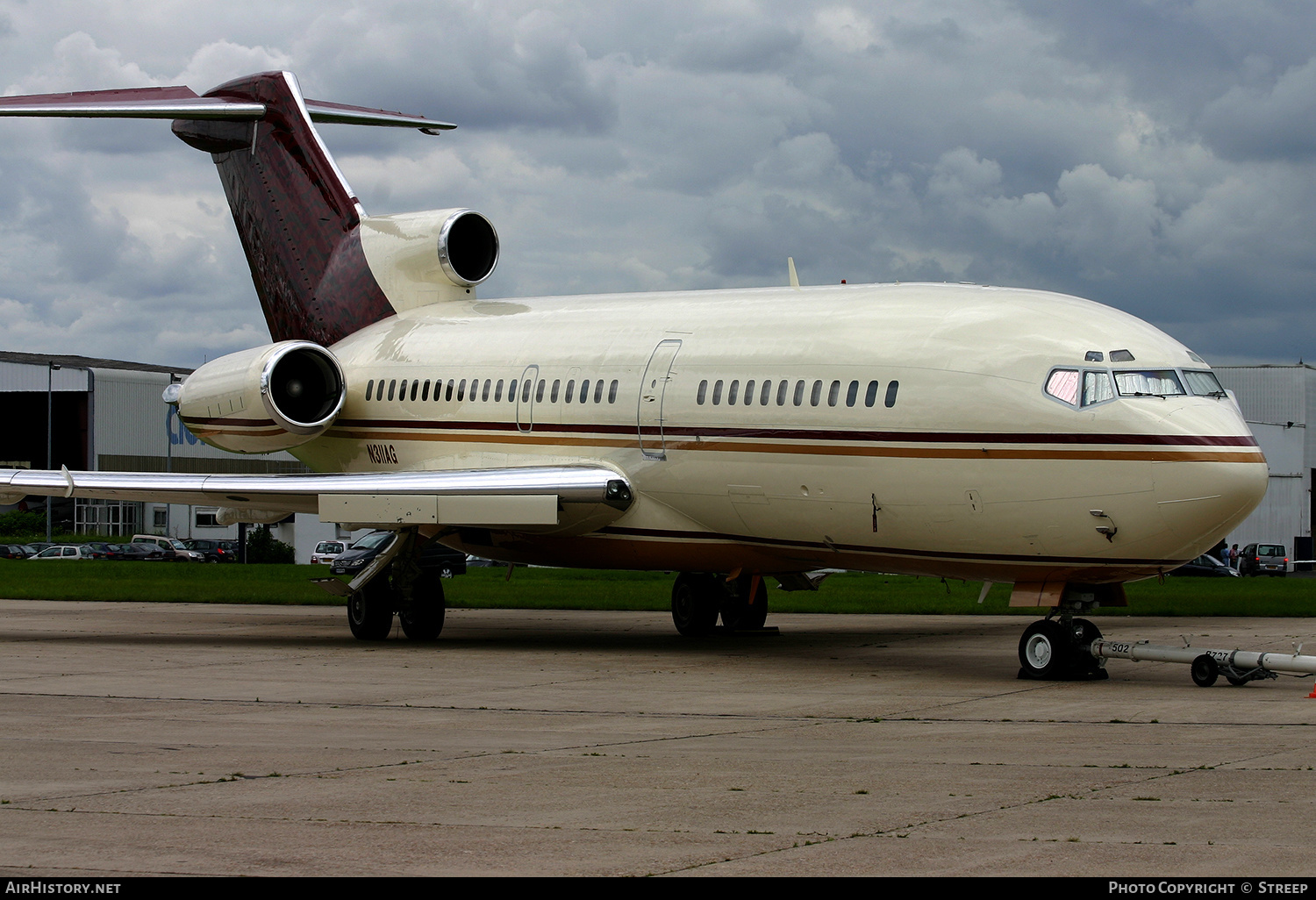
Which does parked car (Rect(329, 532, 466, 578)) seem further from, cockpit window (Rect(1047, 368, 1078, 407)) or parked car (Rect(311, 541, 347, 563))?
cockpit window (Rect(1047, 368, 1078, 407))

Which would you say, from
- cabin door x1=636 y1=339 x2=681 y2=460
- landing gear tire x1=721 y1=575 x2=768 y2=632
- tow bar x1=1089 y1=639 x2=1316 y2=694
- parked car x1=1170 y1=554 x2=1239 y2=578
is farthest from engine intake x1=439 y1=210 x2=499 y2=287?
parked car x1=1170 y1=554 x2=1239 y2=578

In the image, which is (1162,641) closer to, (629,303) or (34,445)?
(629,303)

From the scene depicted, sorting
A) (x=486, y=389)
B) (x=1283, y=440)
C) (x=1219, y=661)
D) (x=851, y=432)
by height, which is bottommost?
(x=1219, y=661)

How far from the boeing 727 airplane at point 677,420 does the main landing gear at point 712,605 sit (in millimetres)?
46

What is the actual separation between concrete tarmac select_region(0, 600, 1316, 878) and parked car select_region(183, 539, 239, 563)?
5095cm

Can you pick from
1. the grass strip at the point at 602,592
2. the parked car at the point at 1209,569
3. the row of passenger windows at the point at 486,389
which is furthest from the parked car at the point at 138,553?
the row of passenger windows at the point at 486,389

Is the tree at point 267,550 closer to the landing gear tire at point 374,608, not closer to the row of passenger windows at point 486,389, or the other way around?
the row of passenger windows at point 486,389

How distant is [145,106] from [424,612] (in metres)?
10.5

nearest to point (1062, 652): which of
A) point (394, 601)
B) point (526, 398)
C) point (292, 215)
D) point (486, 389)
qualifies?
point (526, 398)

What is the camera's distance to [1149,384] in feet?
54.7

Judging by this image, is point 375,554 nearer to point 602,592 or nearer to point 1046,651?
point 602,592

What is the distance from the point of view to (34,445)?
91.6m

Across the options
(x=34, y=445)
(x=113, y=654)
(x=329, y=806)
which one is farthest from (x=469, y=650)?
(x=34, y=445)

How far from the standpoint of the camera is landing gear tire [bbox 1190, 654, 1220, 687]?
16.8 metres
